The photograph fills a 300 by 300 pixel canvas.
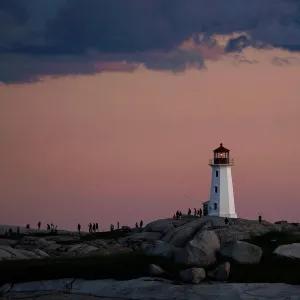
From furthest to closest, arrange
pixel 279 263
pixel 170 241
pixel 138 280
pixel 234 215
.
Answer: pixel 234 215, pixel 170 241, pixel 279 263, pixel 138 280

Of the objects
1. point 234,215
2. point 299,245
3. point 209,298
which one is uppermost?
point 234,215

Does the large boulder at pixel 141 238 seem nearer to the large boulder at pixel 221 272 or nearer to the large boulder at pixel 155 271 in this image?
the large boulder at pixel 155 271

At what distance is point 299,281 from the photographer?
1804 inches

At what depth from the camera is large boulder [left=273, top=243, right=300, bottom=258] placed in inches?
1993

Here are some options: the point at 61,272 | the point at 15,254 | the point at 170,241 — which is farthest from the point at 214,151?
the point at 61,272

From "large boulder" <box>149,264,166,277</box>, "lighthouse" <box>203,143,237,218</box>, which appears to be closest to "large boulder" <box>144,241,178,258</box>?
"large boulder" <box>149,264,166,277</box>

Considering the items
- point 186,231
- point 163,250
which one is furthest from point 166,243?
point 186,231

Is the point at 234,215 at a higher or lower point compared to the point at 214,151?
lower

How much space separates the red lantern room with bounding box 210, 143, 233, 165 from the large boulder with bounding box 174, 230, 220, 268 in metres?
51.2

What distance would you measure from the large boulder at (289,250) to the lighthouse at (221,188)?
4796 cm

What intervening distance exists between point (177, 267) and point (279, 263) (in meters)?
7.34

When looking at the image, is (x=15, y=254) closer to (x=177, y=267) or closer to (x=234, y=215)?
(x=177, y=267)

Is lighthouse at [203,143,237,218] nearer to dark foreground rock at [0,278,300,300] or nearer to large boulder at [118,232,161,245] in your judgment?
large boulder at [118,232,161,245]

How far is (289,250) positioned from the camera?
5122 centimetres
